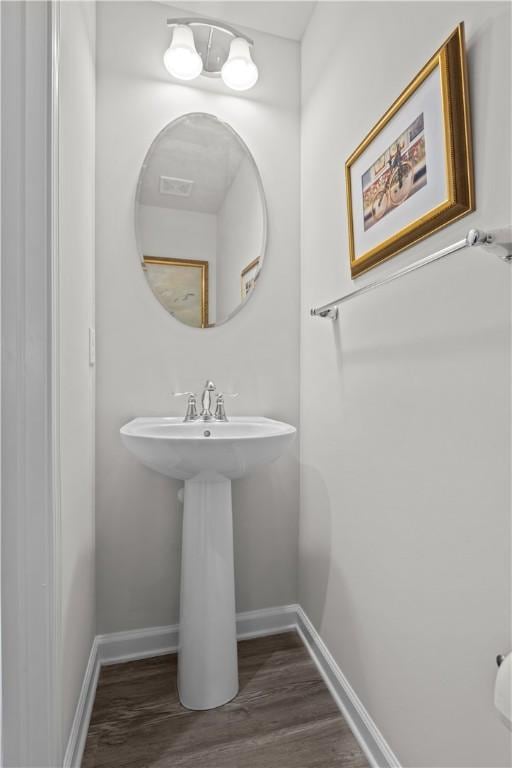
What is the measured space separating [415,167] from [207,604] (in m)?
1.28

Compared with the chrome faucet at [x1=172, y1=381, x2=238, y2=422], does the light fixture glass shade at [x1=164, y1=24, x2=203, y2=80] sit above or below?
above

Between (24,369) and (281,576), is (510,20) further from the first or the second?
(281,576)

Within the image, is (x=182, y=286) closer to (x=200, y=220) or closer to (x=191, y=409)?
(x=200, y=220)

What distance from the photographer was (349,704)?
1.17m

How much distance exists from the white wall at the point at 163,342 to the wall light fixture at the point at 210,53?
0.19ft

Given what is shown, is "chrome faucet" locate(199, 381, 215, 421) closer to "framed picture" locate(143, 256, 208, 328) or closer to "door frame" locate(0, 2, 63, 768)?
"framed picture" locate(143, 256, 208, 328)

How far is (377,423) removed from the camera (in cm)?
107

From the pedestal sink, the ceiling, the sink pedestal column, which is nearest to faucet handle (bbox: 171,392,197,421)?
the pedestal sink

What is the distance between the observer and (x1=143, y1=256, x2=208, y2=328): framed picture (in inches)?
58.7

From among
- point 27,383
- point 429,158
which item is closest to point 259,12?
point 429,158

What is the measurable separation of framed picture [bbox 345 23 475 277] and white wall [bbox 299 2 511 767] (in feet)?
0.10

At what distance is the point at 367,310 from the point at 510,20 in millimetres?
613

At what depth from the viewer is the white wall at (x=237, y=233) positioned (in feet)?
5.11

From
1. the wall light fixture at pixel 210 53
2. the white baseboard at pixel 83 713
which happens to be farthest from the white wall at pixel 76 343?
the wall light fixture at pixel 210 53
